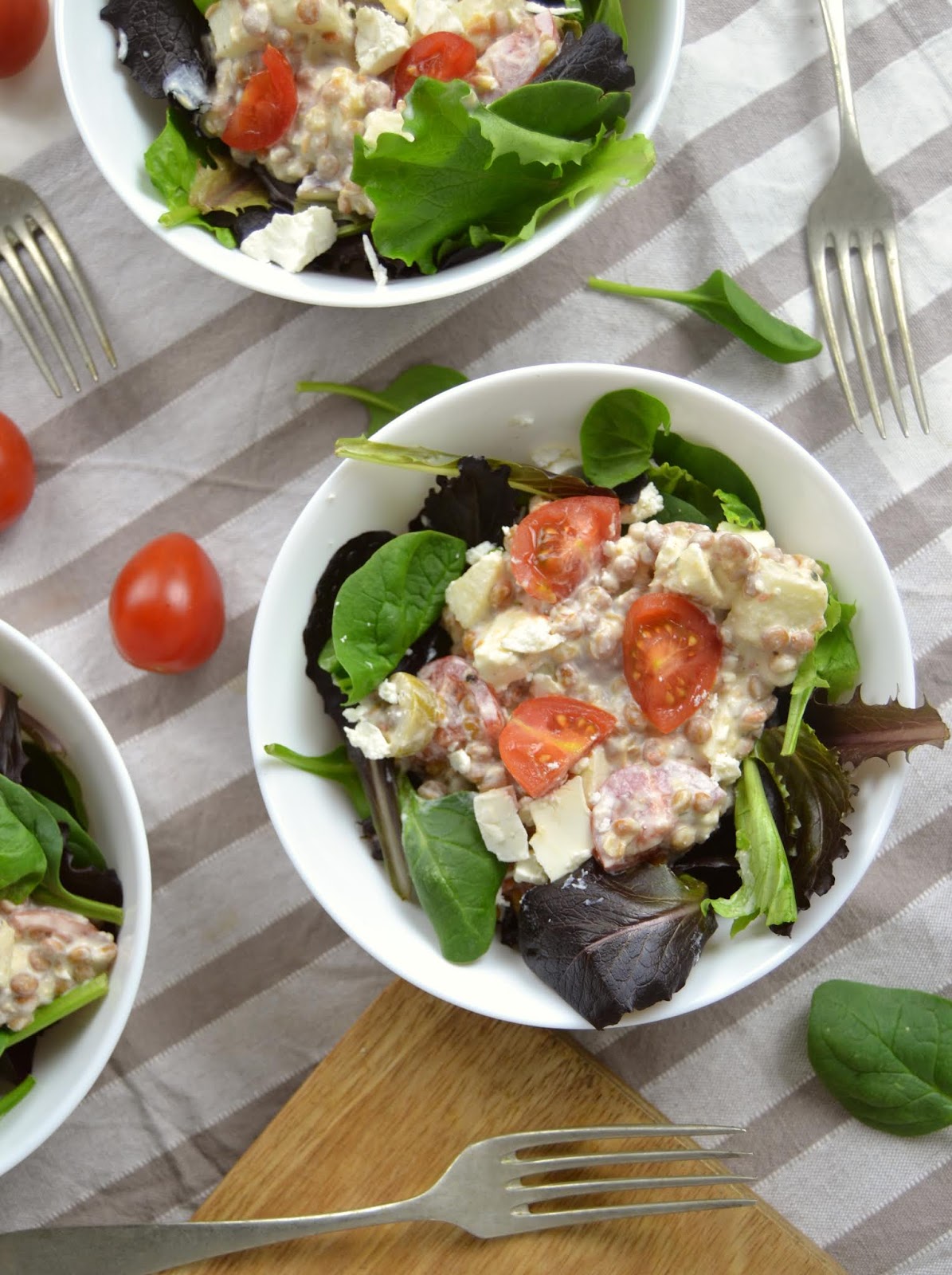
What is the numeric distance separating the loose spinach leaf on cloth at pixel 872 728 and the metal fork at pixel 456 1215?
0.76m

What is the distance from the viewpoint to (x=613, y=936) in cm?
162

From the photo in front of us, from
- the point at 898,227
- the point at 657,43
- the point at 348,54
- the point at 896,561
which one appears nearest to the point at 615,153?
the point at 657,43

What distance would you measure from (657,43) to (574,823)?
1268mm

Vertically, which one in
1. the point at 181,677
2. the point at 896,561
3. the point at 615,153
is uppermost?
the point at 615,153

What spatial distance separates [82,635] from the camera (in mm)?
2213

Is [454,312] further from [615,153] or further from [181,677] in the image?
[181,677]

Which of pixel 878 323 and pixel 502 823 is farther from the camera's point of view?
pixel 878 323

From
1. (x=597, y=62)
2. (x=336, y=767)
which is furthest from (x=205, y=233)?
(x=336, y=767)

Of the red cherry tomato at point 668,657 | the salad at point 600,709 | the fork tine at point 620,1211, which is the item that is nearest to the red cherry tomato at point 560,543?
the salad at point 600,709

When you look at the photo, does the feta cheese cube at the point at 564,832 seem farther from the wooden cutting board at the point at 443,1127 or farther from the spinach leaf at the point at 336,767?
the wooden cutting board at the point at 443,1127

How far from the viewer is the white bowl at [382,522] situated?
171cm

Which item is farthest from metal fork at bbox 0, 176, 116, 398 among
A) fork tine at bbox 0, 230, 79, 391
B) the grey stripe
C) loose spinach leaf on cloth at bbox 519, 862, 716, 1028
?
the grey stripe

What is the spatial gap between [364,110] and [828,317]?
0.93 meters

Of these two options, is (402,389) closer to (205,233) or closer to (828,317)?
(205,233)
